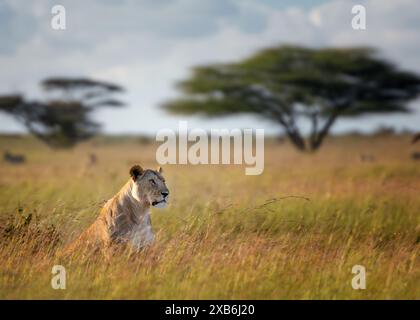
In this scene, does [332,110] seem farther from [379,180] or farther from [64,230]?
[64,230]

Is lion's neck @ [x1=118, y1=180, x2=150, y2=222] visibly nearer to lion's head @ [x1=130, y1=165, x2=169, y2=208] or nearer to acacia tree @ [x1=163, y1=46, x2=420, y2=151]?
lion's head @ [x1=130, y1=165, x2=169, y2=208]

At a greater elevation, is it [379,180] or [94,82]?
[94,82]

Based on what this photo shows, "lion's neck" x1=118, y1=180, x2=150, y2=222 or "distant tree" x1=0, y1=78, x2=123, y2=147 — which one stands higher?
"distant tree" x1=0, y1=78, x2=123, y2=147

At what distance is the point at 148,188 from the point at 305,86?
29.1 metres

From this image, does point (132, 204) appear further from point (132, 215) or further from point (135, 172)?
point (135, 172)

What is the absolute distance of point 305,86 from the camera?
35188 millimetres

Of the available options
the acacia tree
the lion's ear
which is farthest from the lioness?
the acacia tree

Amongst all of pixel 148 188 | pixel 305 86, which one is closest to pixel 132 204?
pixel 148 188

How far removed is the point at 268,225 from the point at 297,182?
8.59m

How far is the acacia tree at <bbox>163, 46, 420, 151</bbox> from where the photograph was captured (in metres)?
35.2

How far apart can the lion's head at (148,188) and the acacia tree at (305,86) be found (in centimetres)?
2867

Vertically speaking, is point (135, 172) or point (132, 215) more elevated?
point (135, 172)

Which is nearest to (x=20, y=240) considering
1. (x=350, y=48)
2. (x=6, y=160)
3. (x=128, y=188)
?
(x=128, y=188)

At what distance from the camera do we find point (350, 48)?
3512 centimetres
